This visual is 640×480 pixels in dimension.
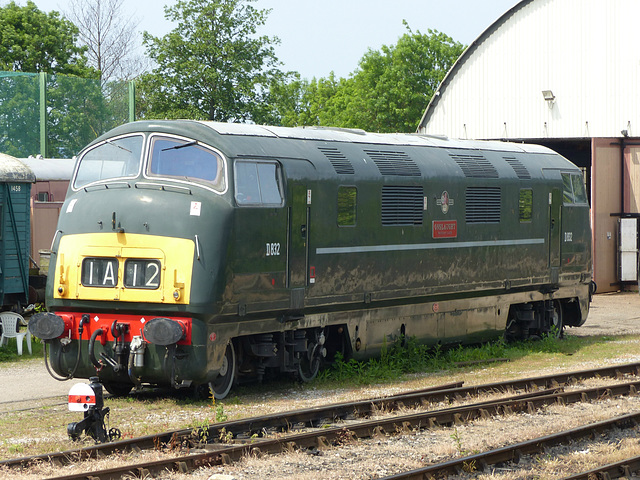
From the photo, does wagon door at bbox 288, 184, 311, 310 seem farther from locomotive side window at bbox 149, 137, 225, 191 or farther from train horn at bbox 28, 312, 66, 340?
train horn at bbox 28, 312, 66, 340

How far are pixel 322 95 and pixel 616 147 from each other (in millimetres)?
51496

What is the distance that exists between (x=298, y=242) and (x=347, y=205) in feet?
3.95

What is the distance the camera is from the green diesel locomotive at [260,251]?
11.5 meters

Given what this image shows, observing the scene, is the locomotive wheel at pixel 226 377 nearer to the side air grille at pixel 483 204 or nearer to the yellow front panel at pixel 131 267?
the yellow front panel at pixel 131 267

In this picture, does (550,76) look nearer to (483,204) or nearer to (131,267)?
(483,204)

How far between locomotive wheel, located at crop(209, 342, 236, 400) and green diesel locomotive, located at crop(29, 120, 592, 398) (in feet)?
0.09

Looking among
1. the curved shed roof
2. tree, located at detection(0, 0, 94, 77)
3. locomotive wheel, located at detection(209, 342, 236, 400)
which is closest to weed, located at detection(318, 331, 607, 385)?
locomotive wheel, located at detection(209, 342, 236, 400)

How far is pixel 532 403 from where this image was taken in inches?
466

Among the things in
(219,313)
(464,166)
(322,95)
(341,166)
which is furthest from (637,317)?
(322,95)

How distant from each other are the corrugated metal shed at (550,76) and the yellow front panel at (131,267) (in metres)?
19.7

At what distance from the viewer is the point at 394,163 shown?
1478 cm

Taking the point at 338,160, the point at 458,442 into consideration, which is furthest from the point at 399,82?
the point at 458,442

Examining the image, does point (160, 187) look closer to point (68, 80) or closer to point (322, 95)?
point (68, 80)

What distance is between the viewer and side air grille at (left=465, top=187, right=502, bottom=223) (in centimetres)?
1617
